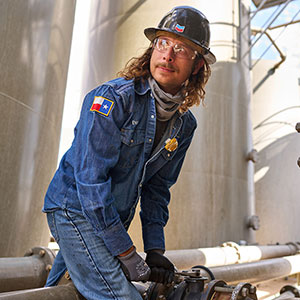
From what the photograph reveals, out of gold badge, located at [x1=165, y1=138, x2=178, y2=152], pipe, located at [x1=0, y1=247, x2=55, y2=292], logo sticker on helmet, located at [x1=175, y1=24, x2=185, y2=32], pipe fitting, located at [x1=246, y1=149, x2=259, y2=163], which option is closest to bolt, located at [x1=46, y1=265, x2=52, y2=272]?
pipe, located at [x1=0, y1=247, x2=55, y2=292]

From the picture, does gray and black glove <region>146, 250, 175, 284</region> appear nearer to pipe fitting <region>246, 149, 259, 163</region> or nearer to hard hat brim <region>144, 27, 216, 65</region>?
hard hat brim <region>144, 27, 216, 65</region>

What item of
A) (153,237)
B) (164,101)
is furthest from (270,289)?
(164,101)

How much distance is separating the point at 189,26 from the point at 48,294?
1.33 metres

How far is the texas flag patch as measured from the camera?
163 cm

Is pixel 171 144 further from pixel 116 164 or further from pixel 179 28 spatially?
pixel 179 28

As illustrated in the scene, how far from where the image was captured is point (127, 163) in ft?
5.80

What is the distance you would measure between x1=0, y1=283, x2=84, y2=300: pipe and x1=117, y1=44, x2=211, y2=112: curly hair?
958mm

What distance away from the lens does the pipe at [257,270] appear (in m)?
3.69

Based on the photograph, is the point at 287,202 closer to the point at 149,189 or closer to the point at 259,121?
the point at 259,121

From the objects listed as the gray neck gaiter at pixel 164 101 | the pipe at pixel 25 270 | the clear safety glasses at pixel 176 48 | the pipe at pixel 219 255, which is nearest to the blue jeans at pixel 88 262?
the gray neck gaiter at pixel 164 101

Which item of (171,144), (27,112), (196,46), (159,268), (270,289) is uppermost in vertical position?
(27,112)

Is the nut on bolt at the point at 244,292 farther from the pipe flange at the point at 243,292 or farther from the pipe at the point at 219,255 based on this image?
the pipe at the point at 219,255

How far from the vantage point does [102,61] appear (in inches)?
264

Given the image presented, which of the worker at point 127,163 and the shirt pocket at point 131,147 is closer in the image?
the worker at point 127,163
